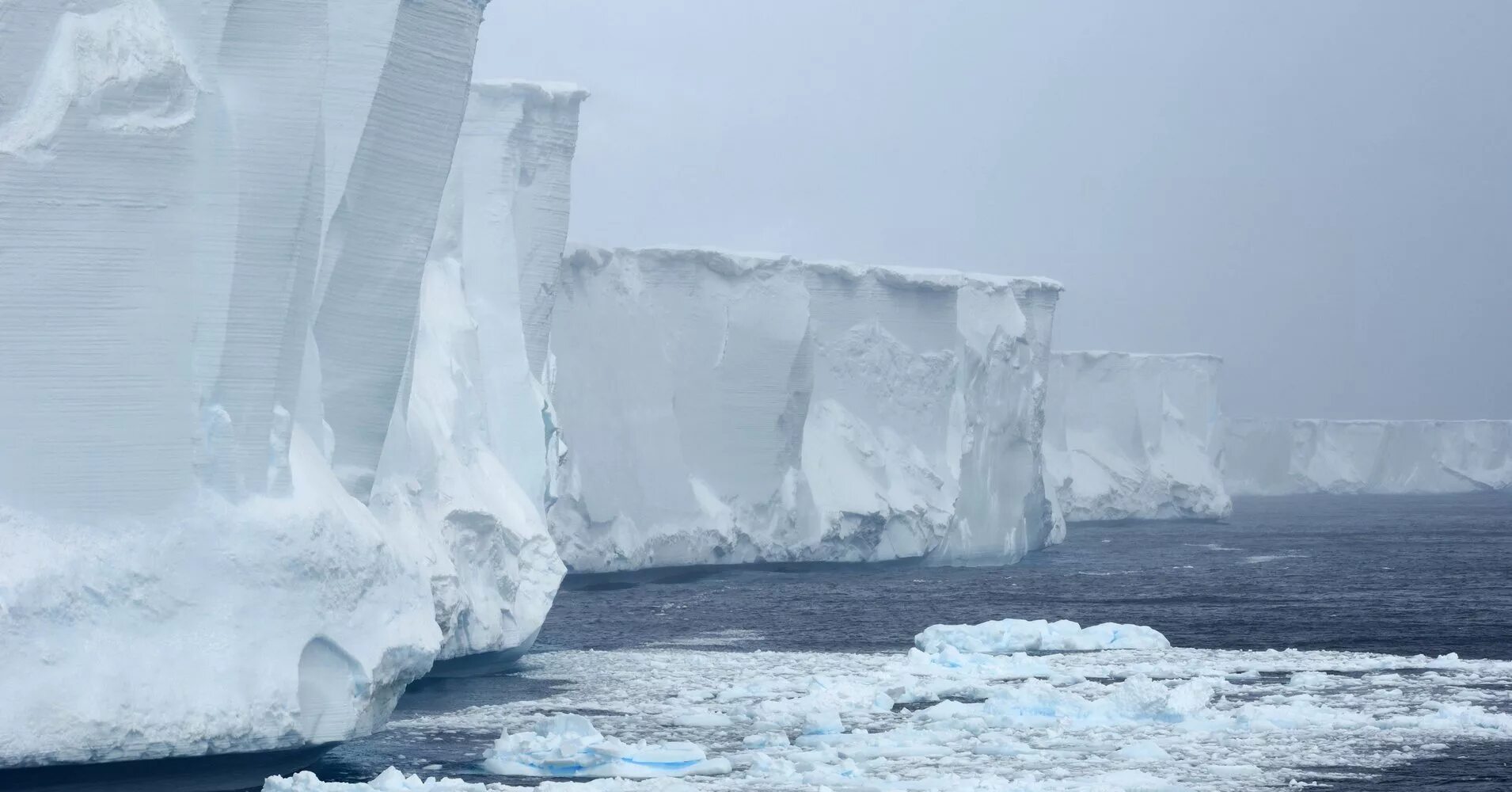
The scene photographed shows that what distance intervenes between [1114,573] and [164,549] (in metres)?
18.3

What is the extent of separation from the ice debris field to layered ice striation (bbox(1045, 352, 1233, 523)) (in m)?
25.8

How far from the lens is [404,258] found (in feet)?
34.4

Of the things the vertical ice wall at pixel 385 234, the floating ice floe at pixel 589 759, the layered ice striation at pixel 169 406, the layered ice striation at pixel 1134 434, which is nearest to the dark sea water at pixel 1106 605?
the floating ice floe at pixel 589 759

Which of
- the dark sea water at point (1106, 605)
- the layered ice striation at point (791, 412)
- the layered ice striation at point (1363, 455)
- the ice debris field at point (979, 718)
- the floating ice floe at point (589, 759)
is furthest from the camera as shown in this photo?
the layered ice striation at point (1363, 455)

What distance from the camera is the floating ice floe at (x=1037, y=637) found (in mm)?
14977

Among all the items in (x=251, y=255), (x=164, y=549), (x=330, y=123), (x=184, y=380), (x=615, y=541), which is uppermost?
(x=330, y=123)

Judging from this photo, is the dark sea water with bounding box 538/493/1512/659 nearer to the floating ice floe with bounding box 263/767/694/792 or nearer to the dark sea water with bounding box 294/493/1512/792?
the dark sea water with bounding box 294/493/1512/792

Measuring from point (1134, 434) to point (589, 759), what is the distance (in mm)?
33223

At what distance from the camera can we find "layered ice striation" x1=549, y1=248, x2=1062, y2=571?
2312 centimetres

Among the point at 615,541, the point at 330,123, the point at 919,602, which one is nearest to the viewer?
the point at 330,123

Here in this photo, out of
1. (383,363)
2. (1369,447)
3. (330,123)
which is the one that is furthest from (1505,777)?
(1369,447)

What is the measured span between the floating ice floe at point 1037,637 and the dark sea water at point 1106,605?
0.46 metres

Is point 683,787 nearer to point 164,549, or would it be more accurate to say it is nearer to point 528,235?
point 164,549

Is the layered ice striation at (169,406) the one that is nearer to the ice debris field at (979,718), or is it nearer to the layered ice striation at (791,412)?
the ice debris field at (979,718)
